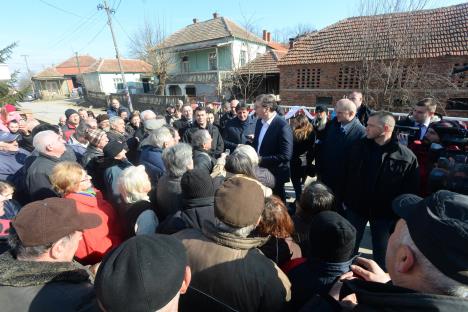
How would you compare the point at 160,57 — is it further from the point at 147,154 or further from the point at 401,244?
the point at 401,244

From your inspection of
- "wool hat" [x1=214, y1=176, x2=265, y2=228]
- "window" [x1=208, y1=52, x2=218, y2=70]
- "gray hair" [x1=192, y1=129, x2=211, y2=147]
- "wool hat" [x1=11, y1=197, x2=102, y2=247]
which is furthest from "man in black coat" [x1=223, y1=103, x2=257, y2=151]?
Answer: "window" [x1=208, y1=52, x2=218, y2=70]

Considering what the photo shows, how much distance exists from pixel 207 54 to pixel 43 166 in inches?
916

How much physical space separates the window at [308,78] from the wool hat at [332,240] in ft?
51.5

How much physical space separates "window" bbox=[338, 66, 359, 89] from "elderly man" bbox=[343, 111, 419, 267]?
13182mm

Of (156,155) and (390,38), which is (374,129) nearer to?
(156,155)

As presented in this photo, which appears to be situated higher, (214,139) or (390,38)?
(390,38)

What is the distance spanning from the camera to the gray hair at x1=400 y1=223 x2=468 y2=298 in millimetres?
772

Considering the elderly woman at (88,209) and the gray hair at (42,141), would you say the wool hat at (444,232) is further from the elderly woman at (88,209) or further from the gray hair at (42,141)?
the gray hair at (42,141)

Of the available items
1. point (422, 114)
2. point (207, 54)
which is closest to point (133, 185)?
point (422, 114)

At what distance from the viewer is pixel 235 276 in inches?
50.4

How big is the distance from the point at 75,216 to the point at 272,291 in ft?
3.90

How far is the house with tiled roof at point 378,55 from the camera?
678 cm

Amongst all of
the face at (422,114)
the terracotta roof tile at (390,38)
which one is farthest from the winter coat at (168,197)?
the terracotta roof tile at (390,38)

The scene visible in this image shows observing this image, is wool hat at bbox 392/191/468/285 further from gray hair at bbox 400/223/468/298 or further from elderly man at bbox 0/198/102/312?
elderly man at bbox 0/198/102/312
